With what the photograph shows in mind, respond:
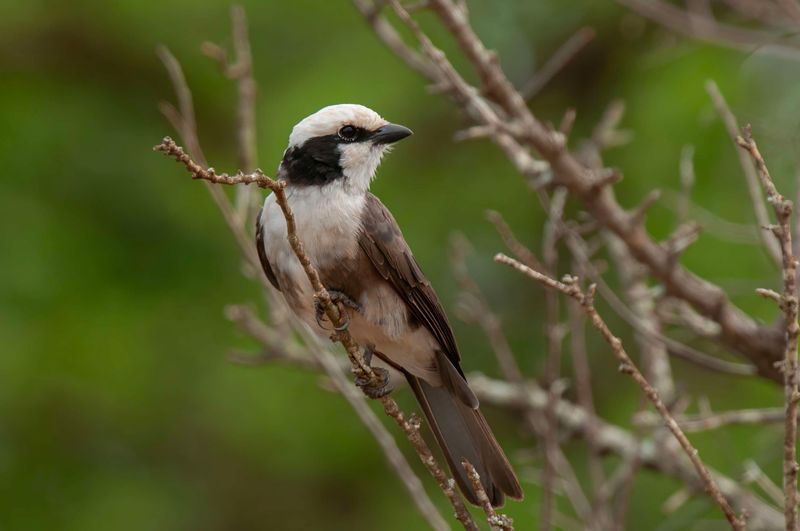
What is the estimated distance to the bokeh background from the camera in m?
6.01

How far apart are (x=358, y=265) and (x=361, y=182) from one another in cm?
28

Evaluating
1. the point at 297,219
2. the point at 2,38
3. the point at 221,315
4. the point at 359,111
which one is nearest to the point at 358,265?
the point at 297,219

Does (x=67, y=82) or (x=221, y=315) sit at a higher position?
(x=67, y=82)

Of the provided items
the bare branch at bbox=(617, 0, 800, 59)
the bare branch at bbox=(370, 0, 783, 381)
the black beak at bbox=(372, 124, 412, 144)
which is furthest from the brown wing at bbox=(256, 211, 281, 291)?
the bare branch at bbox=(617, 0, 800, 59)

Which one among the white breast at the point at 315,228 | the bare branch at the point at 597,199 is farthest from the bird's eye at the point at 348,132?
the bare branch at the point at 597,199

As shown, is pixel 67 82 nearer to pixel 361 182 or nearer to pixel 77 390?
pixel 77 390

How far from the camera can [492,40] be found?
21.0 ft

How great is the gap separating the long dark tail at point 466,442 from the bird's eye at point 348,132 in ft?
2.69

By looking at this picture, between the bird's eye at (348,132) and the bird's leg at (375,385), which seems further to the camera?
the bird's eye at (348,132)

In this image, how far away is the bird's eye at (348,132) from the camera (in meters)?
3.83

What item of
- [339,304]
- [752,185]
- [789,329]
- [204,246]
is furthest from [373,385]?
[204,246]

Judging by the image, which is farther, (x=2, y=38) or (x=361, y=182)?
(x=2, y=38)

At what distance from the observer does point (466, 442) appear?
3.84 meters

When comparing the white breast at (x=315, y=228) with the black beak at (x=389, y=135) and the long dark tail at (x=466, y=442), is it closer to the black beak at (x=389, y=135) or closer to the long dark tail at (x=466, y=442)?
the black beak at (x=389, y=135)
